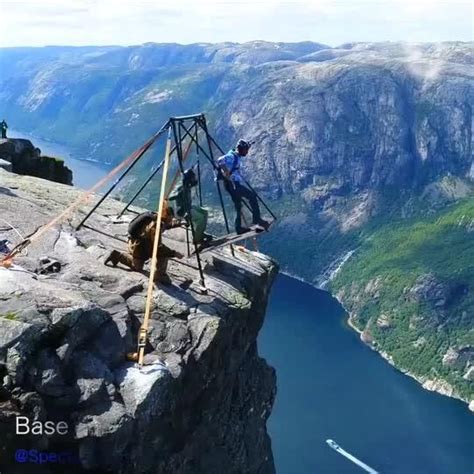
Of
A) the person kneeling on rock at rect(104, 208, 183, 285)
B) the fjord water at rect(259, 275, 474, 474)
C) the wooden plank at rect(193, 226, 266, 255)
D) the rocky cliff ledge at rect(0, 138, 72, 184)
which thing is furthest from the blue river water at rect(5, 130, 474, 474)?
the person kneeling on rock at rect(104, 208, 183, 285)

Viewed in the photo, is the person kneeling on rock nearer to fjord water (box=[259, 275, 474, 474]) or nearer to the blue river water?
the blue river water

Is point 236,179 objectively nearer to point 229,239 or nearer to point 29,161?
point 229,239

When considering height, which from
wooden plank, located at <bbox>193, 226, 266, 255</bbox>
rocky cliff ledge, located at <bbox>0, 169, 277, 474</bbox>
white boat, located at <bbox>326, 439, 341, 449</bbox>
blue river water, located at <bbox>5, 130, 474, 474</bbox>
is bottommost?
blue river water, located at <bbox>5, 130, 474, 474</bbox>

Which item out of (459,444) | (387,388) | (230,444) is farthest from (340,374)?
(230,444)

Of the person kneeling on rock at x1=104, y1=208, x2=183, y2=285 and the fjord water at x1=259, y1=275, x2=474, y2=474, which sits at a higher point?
the person kneeling on rock at x1=104, y1=208, x2=183, y2=285

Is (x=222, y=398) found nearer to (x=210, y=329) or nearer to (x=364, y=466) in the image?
(x=210, y=329)

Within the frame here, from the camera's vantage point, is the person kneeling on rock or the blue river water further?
the blue river water

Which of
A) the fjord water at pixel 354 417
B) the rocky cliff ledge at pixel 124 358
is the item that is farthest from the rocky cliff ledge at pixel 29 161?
the fjord water at pixel 354 417

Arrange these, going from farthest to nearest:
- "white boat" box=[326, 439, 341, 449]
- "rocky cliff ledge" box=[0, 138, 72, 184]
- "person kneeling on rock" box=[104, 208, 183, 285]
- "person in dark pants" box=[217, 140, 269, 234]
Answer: "white boat" box=[326, 439, 341, 449] → "rocky cliff ledge" box=[0, 138, 72, 184] → "person in dark pants" box=[217, 140, 269, 234] → "person kneeling on rock" box=[104, 208, 183, 285]
